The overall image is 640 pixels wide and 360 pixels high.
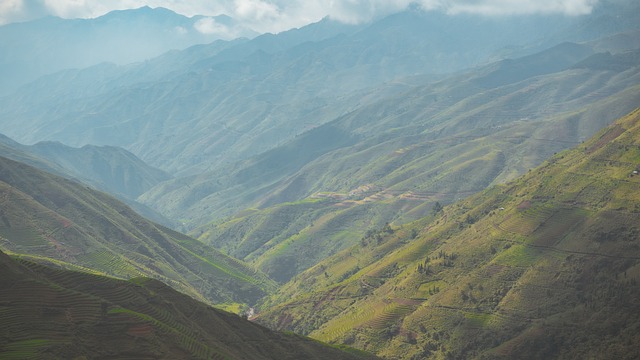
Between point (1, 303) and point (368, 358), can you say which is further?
point (368, 358)

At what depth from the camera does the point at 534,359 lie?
181 m

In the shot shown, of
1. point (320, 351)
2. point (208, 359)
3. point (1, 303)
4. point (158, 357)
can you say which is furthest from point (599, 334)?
point (1, 303)

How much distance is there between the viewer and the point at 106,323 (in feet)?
363

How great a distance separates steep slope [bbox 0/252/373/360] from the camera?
10156 cm

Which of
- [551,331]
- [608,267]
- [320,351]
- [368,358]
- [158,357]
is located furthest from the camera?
[608,267]

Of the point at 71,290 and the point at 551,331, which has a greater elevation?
the point at 71,290

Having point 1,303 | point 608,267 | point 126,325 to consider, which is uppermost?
point 1,303

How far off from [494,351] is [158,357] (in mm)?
117825

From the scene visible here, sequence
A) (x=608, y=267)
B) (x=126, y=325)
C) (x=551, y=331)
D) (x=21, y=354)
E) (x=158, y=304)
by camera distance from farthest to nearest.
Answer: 1. (x=608, y=267)
2. (x=551, y=331)
3. (x=158, y=304)
4. (x=126, y=325)
5. (x=21, y=354)

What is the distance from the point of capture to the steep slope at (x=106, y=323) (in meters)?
102

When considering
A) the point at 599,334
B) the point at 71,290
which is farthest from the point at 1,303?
the point at 599,334

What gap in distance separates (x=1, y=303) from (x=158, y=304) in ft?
109

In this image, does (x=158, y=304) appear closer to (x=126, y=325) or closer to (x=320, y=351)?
(x=126, y=325)

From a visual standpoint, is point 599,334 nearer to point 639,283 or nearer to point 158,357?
point 639,283
